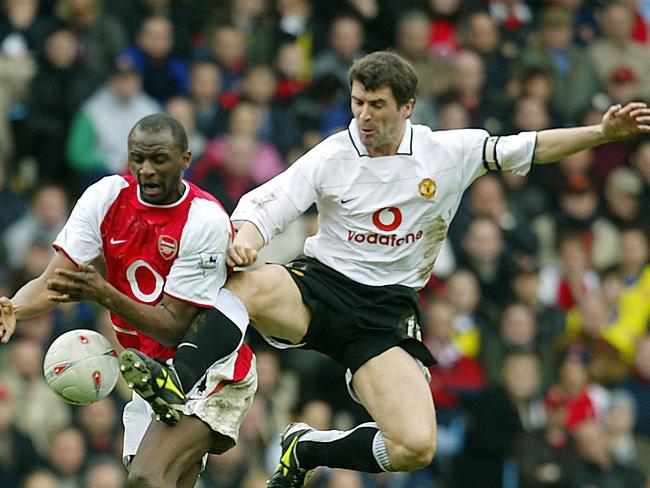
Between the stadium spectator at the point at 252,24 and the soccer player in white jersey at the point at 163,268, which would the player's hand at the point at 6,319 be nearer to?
the soccer player in white jersey at the point at 163,268

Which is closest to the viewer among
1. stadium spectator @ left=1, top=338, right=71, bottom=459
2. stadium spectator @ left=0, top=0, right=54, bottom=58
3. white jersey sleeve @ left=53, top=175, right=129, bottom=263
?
white jersey sleeve @ left=53, top=175, right=129, bottom=263

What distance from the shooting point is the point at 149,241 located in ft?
23.9

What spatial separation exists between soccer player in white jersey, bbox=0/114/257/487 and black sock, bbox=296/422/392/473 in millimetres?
720

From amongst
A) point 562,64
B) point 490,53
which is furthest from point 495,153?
point 562,64

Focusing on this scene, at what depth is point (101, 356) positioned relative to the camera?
736cm

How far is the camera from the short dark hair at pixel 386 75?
25.3 ft

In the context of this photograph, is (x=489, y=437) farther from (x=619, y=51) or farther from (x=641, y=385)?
(x=619, y=51)

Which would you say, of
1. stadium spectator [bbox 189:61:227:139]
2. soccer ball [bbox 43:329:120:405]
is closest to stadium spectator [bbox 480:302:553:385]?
stadium spectator [bbox 189:61:227:139]

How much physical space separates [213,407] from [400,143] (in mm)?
1612

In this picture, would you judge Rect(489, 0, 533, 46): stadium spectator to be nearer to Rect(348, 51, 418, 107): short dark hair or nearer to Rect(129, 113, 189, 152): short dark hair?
Rect(348, 51, 418, 107): short dark hair

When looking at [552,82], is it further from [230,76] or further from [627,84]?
[230,76]

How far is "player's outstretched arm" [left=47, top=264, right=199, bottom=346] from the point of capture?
6.74 m

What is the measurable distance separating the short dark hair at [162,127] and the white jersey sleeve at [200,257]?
32cm

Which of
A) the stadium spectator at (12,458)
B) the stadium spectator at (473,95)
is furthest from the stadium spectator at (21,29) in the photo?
the stadium spectator at (473,95)
